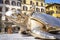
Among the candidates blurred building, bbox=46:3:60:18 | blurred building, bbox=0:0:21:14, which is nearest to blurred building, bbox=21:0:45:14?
blurred building, bbox=0:0:21:14

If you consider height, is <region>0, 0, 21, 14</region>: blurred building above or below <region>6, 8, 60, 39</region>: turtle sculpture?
above

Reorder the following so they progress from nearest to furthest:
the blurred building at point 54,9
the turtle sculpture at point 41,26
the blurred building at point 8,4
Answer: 1. the turtle sculpture at point 41,26
2. the blurred building at point 8,4
3. the blurred building at point 54,9

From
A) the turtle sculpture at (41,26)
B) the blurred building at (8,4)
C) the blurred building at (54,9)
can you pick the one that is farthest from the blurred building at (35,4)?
the turtle sculpture at (41,26)

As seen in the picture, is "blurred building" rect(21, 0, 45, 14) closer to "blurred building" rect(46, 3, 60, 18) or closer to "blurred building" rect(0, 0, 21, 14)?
"blurred building" rect(0, 0, 21, 14)

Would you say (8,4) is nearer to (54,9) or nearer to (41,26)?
(54,9)

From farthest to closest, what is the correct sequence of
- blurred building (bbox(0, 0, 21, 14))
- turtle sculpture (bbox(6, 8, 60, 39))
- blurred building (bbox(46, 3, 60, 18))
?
1. blurred building (bbox(46, 3, 60, 18))
2. blurred building (bbox(0, 0, 21, 14))
3. turtle sculpture (bbox(6, 8, 60, 39))

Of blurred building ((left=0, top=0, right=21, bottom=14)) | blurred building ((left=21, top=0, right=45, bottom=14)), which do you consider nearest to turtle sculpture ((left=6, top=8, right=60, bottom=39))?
blurred building ((left=0, top=0, right=21, bottom=14))

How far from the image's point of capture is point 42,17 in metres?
3.44

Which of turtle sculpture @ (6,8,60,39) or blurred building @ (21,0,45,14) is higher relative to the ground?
blurred building @ (21,0,45,14)

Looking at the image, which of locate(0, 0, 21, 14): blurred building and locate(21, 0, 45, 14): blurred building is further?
locate(21, 0, 45, 14): blurred building

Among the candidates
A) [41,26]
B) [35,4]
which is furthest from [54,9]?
[41,26]

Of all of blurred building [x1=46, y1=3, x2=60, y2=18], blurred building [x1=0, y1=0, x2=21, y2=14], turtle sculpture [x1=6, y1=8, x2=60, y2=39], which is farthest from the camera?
blurred building [x1=46, y1=3, x2=60, y2=18]

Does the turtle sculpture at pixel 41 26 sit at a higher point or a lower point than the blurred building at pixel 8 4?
lower

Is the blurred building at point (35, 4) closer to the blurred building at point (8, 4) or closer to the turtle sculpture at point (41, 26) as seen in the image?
the blurred building at point (8, 4)
